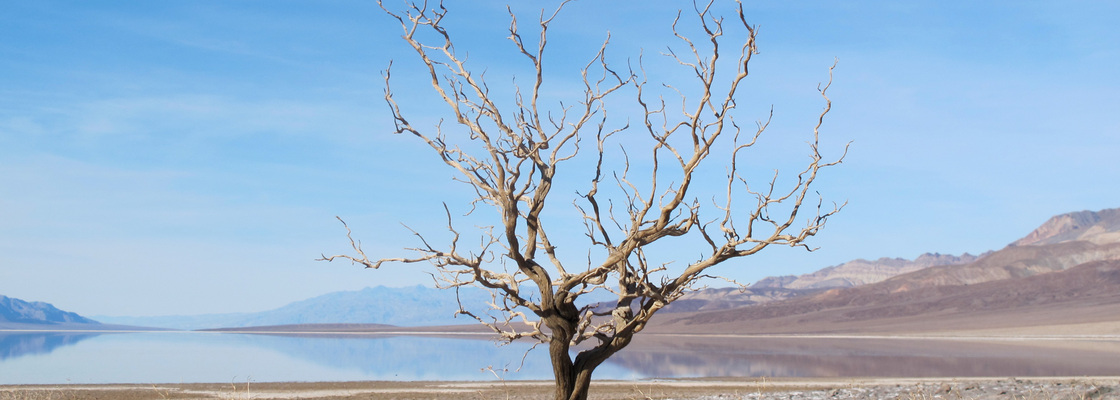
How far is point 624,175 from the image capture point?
23.8 feet

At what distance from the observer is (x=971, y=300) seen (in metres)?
93.6

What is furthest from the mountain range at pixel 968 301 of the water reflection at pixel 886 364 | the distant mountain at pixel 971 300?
the water reflection at pixel 886 364

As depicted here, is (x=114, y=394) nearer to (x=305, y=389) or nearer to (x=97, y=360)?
(x=305, y=389)

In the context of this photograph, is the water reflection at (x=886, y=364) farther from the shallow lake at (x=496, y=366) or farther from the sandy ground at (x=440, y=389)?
the sandy ground at (x=440, y=389)

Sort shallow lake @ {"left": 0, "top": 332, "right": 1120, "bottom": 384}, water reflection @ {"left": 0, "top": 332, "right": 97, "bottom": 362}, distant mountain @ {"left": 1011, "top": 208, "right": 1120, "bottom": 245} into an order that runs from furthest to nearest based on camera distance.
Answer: distant mountain @ {"left": 1011, "top": 208, "right": 1120, "bottom": 245}
water reflection @ {"left": 0, "top": 332, "right": 97, "bottom": 362}
shallow lake @ {"left": 0, "top": 332, "right": 1120, "bottom": 384}

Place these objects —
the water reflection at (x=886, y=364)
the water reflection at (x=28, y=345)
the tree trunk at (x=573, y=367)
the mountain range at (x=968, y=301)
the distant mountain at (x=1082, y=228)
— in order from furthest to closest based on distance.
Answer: the distant mountain at (x=1082, y=228) < the mountain range at (x=968, y=301) < the water reflection at (x=28, y=345) < the water reflection at (x=886, y=364) < the tree trunk at (x=573, y=367)

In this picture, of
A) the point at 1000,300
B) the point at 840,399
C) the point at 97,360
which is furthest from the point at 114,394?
the point at 1000,300

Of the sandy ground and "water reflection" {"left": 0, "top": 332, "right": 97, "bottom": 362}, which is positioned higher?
"water reflection" {"left": 0, "top": 332, "right": 97, "bottom": 362}

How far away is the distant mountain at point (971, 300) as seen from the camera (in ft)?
269

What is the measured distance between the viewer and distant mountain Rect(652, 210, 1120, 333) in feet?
269

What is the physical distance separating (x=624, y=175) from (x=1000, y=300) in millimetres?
95091

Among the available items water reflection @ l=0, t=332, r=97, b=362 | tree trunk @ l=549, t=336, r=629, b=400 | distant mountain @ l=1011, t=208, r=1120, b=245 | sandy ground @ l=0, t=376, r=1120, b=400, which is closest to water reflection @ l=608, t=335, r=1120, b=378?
sandy ground @ l=0, t=376, r=1120, b=400

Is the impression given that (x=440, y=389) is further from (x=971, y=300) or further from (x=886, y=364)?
→ (x=971, y=300)

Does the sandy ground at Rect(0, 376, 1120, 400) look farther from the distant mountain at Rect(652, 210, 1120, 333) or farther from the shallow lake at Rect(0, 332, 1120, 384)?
the distant mountain at Rect(652, 210, 1120, 333)
